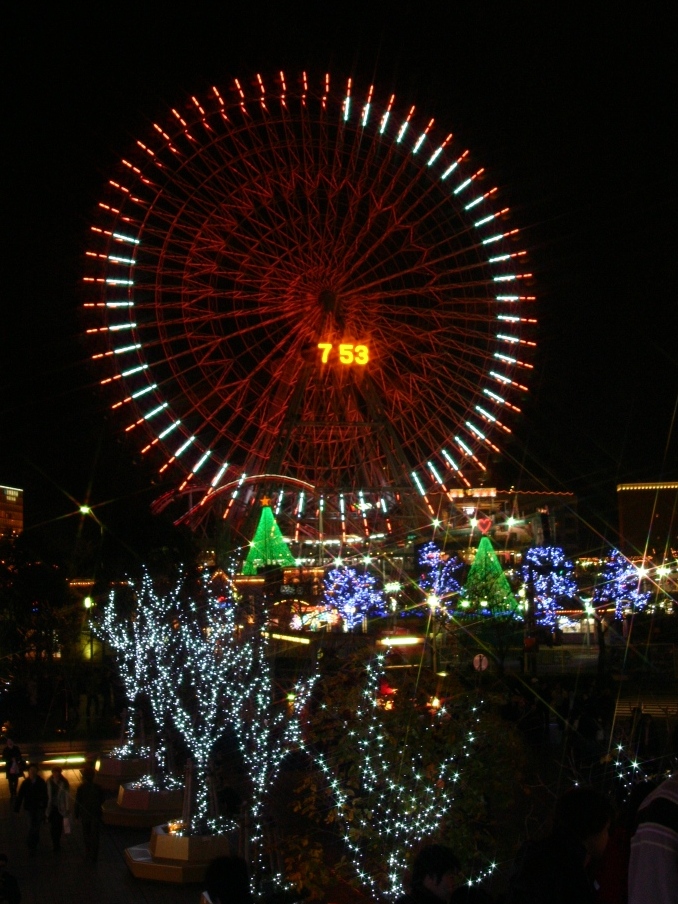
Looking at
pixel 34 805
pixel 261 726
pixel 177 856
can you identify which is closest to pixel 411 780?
pixel 261 726

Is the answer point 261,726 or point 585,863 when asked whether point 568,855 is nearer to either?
point 585,863

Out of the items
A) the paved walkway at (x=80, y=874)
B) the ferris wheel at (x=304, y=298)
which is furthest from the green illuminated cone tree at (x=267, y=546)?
the paved walkway at (x=80, y=874)

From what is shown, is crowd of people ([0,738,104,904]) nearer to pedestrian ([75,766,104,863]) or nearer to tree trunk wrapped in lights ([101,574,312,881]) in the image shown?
pedestrian ([75,766,104,863])

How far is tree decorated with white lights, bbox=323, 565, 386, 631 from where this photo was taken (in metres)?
35.5

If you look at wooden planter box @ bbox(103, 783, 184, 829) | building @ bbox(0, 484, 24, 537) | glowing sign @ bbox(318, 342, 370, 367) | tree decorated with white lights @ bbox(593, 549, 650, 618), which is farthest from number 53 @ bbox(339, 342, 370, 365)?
building @ bbox(0, 484, 24, 537)

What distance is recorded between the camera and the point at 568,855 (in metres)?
3.92

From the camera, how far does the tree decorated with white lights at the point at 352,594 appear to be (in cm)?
3550

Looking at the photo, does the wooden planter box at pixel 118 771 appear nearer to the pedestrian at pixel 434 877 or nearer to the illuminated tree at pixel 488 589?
the pedestrian at pixel 434 877

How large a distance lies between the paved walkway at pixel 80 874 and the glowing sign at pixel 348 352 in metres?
19.1

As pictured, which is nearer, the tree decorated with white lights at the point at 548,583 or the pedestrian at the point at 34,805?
the pedestrian at the point at 34,805

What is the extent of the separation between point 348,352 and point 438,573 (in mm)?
12112

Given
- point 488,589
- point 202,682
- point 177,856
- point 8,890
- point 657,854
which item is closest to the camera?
point 657,854

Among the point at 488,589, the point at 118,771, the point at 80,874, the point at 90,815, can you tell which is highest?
the point at 488,589

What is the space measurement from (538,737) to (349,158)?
1967cm
